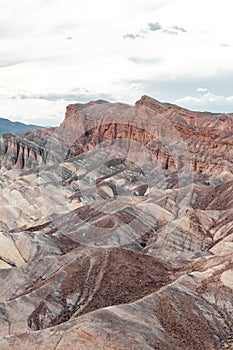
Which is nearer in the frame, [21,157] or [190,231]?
[190,231]

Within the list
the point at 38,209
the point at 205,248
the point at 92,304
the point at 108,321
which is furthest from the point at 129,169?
the point at 108,321

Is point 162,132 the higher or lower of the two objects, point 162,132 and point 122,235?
the higher

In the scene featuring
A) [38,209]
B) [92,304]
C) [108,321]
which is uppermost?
[108,321]

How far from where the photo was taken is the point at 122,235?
256ft

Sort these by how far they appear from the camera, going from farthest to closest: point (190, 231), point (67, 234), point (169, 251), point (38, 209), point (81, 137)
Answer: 1. point (81, 137)
2. point (38, 209)
3. point (67, 234)
4. point (190, 231)
5. point (169, 251)

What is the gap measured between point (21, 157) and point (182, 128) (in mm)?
68196

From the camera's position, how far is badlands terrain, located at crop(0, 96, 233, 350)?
122ft

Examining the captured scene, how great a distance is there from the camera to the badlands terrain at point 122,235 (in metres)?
37.3

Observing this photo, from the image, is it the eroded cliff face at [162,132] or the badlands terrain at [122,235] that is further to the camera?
the eroded cliff face at [162,132]

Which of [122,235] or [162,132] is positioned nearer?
[122,235]

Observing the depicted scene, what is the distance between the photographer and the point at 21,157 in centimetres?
19275

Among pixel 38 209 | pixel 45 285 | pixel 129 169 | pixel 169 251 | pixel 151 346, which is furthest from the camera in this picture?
pixel 129 169

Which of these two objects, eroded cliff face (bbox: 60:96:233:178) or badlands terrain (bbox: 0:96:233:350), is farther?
eroded cliff face (bbox: 60:96:233:178)

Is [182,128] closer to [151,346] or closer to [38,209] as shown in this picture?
[38,209]
